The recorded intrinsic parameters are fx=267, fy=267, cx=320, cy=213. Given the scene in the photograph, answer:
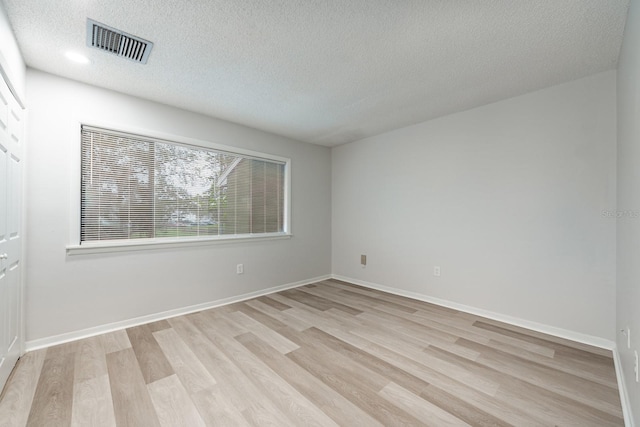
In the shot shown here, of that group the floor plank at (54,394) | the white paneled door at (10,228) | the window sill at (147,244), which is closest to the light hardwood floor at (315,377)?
the floor plank at (54,394)

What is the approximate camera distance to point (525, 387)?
1805 mm

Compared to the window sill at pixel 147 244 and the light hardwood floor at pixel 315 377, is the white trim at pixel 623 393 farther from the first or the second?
the window sill at pixel 147 244

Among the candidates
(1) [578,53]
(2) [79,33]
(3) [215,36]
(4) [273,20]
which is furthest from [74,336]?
(1) [578,53]

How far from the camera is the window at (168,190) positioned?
262 centimetres

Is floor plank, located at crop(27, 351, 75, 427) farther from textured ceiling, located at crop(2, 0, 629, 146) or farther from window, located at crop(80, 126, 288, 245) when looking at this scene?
textured ceiling, located at crop(2, 0, 629, 146)

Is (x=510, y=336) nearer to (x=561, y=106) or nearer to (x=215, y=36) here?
(x=561, y=106)

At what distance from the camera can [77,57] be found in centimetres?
213

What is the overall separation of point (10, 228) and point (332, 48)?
2650 millimetres

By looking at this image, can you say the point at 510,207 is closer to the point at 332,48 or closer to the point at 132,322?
the point at 332,48

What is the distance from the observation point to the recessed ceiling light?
210 centimetres

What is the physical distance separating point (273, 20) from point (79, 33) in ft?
4.54

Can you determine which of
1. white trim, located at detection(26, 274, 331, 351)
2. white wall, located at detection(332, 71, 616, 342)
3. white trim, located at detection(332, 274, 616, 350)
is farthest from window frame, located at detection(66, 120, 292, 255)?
white trim, located at detection(332, 274, 616, 350)

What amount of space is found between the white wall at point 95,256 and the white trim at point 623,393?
3.49m

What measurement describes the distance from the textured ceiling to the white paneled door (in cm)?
61
